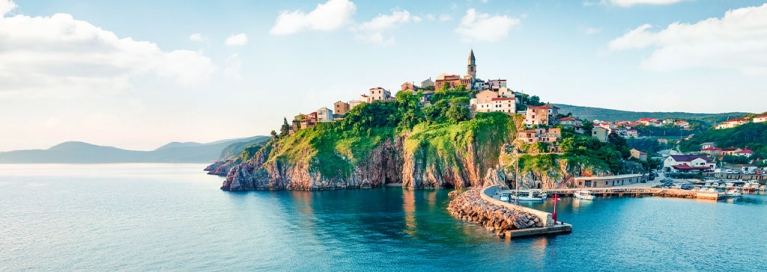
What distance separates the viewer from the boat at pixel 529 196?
77125 millimetres

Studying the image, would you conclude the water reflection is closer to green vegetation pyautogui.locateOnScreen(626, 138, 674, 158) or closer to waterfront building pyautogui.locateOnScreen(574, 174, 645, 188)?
waterfront building pyautogui.locateOnScreen(574, 174, 645, 188)

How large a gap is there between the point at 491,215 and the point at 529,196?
23.7 meters

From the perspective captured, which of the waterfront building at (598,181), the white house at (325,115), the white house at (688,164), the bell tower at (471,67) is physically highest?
the bell tower at (471,67)

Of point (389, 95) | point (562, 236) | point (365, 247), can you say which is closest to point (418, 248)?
point (365, 247)

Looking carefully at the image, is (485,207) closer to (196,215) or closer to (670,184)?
(196,215)

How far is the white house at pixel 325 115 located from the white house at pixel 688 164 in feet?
311

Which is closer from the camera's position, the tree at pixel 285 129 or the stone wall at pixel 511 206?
the stone wall at pixel 511 206

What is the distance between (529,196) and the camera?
258 ft

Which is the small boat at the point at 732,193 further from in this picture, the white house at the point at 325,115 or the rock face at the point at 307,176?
the white house at the point at 325,115

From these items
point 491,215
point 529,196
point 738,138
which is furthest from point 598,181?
point 738,138

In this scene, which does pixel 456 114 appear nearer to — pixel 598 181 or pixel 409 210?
pixel 598 181

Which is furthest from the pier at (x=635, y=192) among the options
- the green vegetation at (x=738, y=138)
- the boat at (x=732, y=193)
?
the green vegetation at (x=738, y=138)

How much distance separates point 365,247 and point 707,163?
109928 mm

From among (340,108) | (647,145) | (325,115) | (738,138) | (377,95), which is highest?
A: (377,95)
